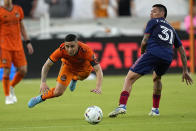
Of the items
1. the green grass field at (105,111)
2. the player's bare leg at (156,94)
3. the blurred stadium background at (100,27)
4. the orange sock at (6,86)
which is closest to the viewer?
the green grass field at (105,111)

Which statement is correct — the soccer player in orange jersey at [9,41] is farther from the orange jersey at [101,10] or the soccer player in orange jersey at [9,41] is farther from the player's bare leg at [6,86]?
the orange jersey at [101,10]

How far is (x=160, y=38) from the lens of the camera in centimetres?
910

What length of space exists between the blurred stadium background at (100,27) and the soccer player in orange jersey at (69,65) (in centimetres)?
908

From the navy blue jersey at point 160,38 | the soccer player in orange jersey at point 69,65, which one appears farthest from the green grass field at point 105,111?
the navy blue jersey at point 160,38

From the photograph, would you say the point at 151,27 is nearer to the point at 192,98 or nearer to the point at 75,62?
the point at 75,62

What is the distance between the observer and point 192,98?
40.4 ft

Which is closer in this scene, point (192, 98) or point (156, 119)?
point (156, 119)

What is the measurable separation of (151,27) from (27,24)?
41.1 ft

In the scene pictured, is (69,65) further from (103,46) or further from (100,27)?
(100,27)

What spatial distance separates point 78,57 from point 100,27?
11.6 metres

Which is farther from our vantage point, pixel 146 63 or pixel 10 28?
pixel 10 28

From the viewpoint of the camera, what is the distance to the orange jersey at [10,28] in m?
11.9

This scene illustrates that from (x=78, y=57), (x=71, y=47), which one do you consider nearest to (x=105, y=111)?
(x=78, y=57)

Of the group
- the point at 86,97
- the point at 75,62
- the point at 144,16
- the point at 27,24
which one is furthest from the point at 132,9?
the point at 75,62
